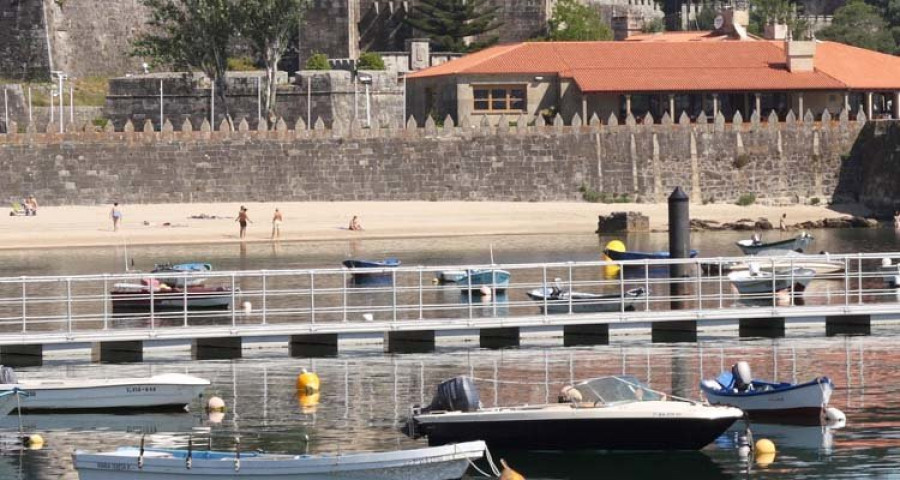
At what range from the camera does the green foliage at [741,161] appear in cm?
9575

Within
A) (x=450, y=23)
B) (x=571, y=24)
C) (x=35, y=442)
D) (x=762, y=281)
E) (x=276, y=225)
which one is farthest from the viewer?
(x=571, y=24)

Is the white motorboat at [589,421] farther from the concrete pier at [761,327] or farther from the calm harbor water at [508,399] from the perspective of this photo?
the concrete pier at [761,327]

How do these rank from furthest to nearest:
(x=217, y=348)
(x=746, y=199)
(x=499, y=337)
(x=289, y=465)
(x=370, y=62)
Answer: (x=370, y=62) < (x=746, y=199) < (x=499, y=337) < (x=217, y=348) < (x=289, y=465)

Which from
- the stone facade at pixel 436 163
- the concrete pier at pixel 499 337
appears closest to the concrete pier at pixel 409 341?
the concrete pier at pixel 499 337

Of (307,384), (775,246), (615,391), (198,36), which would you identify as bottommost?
(307,384)

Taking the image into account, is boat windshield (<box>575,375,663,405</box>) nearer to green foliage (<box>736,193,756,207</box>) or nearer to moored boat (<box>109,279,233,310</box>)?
moored boat (<box>109,279,233,310</box>)

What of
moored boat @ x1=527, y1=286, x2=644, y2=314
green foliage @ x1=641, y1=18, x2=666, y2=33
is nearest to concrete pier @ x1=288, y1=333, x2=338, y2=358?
moored boat @ x1=527, y1=286, x2=644, y2=314

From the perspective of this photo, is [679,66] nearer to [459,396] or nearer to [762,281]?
[762,281]

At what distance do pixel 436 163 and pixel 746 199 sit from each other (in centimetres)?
1344

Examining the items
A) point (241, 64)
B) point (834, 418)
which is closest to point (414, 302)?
point (834, 418)

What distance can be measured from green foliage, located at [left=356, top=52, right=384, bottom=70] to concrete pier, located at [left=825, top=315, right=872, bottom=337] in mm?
55783

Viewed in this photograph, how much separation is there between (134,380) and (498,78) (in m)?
57.3

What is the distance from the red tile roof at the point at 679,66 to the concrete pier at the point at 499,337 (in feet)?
152

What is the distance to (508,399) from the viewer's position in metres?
42.7
